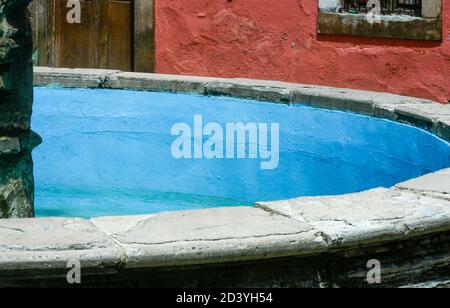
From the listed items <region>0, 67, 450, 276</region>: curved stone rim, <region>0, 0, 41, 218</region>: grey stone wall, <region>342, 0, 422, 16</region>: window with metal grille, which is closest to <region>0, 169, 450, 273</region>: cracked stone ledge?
<region>0, 67, 450, 276</region>: curved stone rim

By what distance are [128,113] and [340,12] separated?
110 inches

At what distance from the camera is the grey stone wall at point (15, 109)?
4031mm

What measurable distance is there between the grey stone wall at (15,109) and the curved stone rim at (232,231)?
3.07ft

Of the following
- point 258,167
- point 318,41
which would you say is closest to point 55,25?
point 318,41

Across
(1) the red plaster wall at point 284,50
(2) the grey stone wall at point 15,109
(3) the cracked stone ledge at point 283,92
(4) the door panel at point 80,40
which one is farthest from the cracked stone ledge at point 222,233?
(4) the door panel at point 80,40

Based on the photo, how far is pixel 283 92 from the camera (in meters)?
5.90

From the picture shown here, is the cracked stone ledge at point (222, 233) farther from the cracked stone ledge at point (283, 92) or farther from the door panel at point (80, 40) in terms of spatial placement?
the door panel at point (80, 40)

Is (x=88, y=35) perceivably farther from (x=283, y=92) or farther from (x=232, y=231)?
(x=232, y=231)

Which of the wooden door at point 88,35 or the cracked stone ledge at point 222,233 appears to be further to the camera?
the wooden door at point 88,35

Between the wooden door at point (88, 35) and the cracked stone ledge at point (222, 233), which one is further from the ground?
the wooden door at point (88, 35)

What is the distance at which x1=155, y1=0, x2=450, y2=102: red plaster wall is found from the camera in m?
7.96

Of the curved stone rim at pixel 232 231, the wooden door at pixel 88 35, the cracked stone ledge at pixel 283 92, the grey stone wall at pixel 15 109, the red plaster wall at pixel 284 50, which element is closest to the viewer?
the curved stone rim at pixel 232 231

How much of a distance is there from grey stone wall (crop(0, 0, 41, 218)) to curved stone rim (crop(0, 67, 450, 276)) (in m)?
0.94
